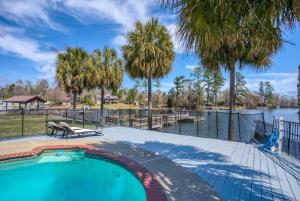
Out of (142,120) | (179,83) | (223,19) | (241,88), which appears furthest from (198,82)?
(223,19)

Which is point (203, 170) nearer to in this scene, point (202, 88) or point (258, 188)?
point (258, 188)

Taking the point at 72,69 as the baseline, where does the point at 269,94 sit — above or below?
above

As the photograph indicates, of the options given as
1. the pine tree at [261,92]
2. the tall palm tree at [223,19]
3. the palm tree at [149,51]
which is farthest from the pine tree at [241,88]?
the tall palm tree at [223,19]

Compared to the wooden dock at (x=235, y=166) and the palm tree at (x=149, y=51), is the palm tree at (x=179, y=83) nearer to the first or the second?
the palm tree at (x=149, y=51)

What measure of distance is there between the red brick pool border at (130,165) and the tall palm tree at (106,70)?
8.91 m

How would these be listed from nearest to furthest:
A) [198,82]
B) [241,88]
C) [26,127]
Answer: [26,127]
[198,82]
[241,88]

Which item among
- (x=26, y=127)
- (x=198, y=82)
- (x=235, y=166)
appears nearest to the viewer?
(x=235, y=166)

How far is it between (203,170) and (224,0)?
4.15 meters

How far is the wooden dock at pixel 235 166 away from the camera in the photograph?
4570 millimetres

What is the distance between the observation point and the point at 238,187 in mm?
4758

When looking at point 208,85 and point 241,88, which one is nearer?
point 208,85

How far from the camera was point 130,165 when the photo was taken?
21.2 ft

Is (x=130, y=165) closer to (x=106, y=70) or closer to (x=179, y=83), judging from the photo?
(x=106, y=70)

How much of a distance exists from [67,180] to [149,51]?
916 cm
